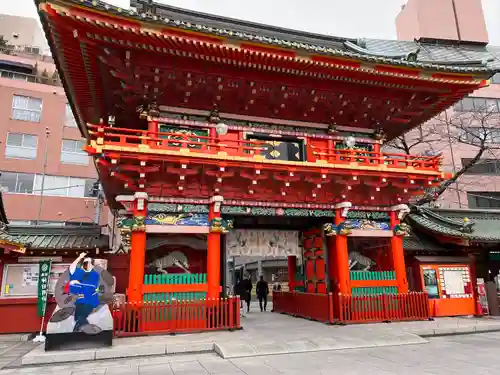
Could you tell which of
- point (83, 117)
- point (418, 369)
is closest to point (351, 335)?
point (418, 369)

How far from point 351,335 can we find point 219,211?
5.21 meters

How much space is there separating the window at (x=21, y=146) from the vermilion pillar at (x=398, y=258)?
26.3 metres

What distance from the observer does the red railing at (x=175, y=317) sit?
9.46 m

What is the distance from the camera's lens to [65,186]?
27.0m

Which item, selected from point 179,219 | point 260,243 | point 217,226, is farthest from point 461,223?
point 179,219

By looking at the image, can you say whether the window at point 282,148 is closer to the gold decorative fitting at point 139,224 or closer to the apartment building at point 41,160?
the gold decorative fitting at point 139,224

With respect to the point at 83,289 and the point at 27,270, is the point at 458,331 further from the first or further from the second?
the point at 27,270

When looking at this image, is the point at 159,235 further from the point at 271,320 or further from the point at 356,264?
the point at 356,264

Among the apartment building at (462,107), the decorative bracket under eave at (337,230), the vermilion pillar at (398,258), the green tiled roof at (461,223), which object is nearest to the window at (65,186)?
the decorative bracket under eave at (337,230)

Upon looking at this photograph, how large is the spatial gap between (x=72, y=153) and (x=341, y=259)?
24.3 meters

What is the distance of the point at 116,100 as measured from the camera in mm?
11570

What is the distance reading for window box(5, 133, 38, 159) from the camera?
2644 cm

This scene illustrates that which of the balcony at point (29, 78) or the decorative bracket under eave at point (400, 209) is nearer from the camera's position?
the decorative bracket under eave at point (400, 209)

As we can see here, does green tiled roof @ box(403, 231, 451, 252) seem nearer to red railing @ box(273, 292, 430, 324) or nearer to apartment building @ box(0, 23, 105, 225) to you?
red railing @ box(273, 292, 430, 324)
